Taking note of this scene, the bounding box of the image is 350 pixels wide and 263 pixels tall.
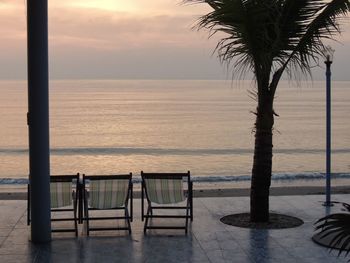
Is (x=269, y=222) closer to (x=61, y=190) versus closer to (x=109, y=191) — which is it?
(x=109, y=191)

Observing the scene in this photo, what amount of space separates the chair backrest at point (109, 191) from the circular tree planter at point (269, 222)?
162cm

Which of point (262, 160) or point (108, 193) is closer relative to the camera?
point (108, 193)

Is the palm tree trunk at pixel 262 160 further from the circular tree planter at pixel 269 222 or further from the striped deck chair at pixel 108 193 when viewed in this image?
the striped deck chair at pixel 108 193

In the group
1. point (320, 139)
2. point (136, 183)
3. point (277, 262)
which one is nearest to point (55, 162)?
point (136, 183)

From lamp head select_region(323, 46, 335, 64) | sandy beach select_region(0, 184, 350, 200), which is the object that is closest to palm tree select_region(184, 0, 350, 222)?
lamp head select_region(323, 46, 335, 64)

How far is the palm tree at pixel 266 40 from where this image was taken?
7227mm

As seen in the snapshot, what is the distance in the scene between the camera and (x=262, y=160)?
25.7ft

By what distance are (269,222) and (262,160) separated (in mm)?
907

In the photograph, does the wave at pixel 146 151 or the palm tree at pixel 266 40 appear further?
the wave at pixel 146 151

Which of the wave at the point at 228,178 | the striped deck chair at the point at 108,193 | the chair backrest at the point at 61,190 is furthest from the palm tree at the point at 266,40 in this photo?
the wave at the point at 228,178

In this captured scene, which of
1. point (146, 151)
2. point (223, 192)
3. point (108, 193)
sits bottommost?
point (146, 151)

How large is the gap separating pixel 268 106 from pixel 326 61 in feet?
4.94

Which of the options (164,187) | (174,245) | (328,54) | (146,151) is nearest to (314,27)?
(328,54)

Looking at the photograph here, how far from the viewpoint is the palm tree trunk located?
775 cm
